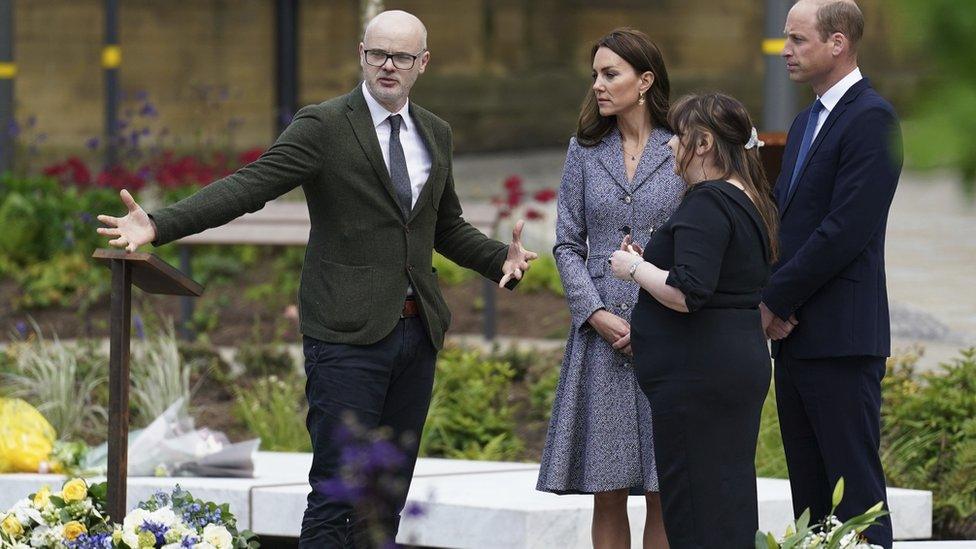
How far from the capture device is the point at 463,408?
6137mm

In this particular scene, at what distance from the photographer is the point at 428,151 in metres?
3.80

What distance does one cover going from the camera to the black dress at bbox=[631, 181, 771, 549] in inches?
131

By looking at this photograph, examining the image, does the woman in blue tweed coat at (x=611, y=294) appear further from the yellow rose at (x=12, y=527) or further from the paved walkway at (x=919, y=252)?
the yellow rose at (x=12, y=527)

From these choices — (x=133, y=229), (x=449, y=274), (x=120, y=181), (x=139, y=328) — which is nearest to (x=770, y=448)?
(x=133, y=229)

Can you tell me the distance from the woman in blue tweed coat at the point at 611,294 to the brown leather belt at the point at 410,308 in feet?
1.51

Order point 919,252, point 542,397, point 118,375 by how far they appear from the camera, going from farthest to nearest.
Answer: point 919,252, point 542,397, point 118,375

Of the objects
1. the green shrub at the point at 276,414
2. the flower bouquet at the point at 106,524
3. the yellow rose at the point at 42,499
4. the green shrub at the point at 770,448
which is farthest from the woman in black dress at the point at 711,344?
the green shrub at the point at 276,414

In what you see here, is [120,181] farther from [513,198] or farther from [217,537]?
[217,537]

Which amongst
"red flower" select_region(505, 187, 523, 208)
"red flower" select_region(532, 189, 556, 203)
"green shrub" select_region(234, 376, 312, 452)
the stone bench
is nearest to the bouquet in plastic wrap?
the stone bench

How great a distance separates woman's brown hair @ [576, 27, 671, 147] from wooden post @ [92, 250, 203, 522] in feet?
3.97

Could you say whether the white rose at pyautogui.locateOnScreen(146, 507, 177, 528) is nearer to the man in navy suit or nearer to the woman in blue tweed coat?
the woman in blue tweed coat

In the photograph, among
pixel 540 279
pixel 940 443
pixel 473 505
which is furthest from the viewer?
pixel 540 279

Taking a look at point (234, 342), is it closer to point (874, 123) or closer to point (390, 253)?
point (390, 253)

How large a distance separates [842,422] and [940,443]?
191 cm
